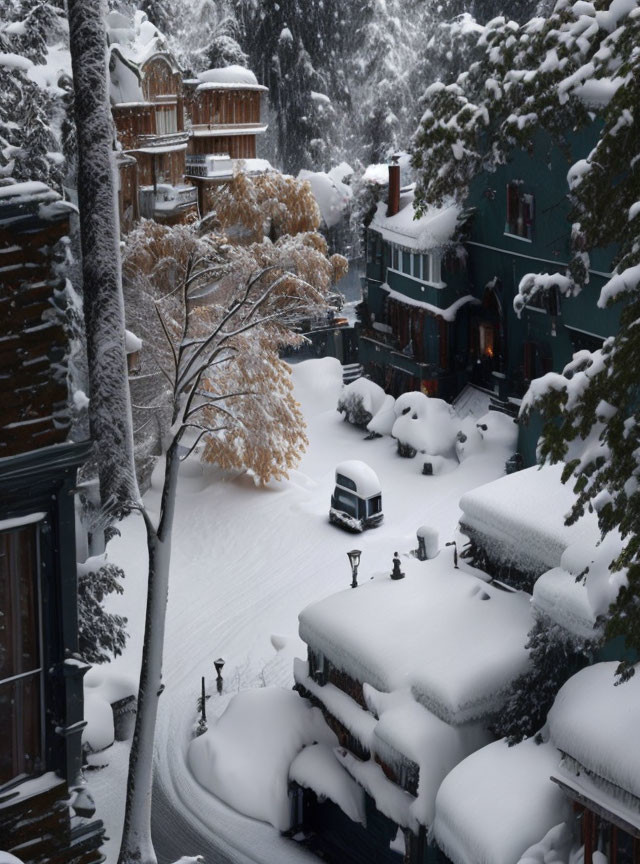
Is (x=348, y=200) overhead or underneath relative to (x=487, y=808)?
overhead

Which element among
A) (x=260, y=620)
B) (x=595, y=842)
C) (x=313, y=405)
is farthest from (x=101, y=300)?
(x=313, y=405)

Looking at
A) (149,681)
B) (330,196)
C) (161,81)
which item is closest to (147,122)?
(161,81)

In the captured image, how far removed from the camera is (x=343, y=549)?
27250 mm

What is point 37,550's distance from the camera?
8.53m

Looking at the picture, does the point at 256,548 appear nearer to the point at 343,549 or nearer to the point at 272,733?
the point at 343,549

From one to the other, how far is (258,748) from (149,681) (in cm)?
494

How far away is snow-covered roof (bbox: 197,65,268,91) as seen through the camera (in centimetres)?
4216

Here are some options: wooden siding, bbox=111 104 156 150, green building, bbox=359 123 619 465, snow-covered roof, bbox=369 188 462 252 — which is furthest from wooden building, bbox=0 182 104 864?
snow-covered roof, bbox=369 188 462 252

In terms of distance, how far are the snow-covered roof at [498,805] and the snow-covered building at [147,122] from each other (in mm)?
20462

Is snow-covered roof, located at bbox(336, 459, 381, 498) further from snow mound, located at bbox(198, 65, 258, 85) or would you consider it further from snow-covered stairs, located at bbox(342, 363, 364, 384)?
snow mound, located at bbox(198, 65, 258, 85)

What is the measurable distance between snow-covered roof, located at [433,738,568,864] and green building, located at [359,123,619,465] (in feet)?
45.0

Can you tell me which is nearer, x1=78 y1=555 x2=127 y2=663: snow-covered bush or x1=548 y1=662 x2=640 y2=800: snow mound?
x1=548 y1=662 x2=640 y2=800: snow mound

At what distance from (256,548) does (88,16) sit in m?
15.5

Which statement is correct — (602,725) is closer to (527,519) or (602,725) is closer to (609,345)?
(527,519)
